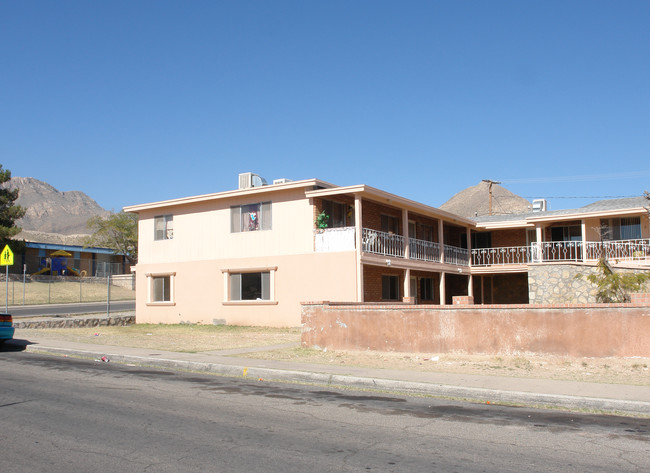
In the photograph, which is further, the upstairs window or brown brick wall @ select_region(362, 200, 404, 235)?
brown brick wall @ select_region(362, 200, 404, 235)

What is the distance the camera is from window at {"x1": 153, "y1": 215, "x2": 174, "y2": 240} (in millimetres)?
29359

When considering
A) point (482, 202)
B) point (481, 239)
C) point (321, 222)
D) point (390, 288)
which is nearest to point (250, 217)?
point (321, 222)

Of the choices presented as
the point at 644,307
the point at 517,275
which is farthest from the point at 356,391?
the point at 517,275

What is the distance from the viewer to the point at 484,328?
1435cm

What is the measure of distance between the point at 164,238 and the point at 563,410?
23.1 m

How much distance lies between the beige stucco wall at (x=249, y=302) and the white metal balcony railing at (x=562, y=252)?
10014 mm

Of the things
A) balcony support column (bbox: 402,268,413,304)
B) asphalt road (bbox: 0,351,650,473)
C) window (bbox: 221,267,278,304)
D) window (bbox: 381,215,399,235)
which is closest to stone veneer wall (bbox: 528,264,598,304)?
balcony support column (bbox: 402,268,413,304)

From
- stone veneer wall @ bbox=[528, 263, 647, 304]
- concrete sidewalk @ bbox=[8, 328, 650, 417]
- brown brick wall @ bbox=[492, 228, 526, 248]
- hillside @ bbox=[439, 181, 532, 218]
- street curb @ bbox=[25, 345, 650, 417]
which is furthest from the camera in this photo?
hillside @ bbox=[439, 181, 532, 218]

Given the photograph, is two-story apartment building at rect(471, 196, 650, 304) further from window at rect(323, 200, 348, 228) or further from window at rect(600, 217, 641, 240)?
window at rect(323, 200, 348, 228)

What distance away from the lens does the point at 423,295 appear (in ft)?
104

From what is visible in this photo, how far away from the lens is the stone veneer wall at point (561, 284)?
23125 mm

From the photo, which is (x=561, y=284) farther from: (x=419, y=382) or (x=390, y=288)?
(x=419, y=382)

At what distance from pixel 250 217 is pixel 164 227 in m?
5.38

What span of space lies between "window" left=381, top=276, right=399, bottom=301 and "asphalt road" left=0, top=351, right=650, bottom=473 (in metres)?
16.3
